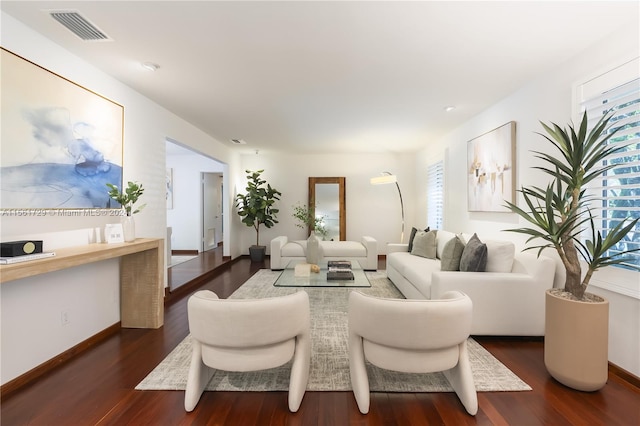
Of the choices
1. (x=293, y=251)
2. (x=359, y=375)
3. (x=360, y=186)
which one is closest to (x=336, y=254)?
(x=293, y=251)

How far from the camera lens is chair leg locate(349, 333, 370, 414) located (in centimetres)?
178

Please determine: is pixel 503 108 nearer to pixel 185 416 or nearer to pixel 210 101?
pixel 210 101

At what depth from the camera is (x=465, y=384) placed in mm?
1817

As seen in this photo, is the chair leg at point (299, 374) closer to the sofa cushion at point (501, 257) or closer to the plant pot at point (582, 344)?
the plant pot at point (582, 344)

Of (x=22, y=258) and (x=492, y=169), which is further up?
(x=492, y=169)

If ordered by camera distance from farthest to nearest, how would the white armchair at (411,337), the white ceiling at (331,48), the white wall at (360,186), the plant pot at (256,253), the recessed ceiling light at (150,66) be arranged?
the white wall at (360,186)
the plant pot at (256,253)
the recessed ceiling light at (150,66)
the white ceiling at (331,48)
the white armchair at (411,337)

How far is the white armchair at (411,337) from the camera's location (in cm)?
168

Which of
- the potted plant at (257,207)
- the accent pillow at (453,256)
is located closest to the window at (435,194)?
the accent pillow at (453,256)

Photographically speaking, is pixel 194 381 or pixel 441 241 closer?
pixel 194 381

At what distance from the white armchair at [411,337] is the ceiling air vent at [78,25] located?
2664mm

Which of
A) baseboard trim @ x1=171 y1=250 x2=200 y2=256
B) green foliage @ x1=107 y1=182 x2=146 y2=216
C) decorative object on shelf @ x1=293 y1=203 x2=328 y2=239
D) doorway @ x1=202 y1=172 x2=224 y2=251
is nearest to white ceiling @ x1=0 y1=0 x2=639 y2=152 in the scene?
green foliage @ x1=107 y1=182 x2=146 y2=216

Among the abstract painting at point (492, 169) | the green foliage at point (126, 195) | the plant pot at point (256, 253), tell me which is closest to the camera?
the green foliage at point (126, 195)

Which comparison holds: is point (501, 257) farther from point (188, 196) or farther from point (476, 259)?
point (188, 196)

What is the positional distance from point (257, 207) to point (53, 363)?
458 cm
